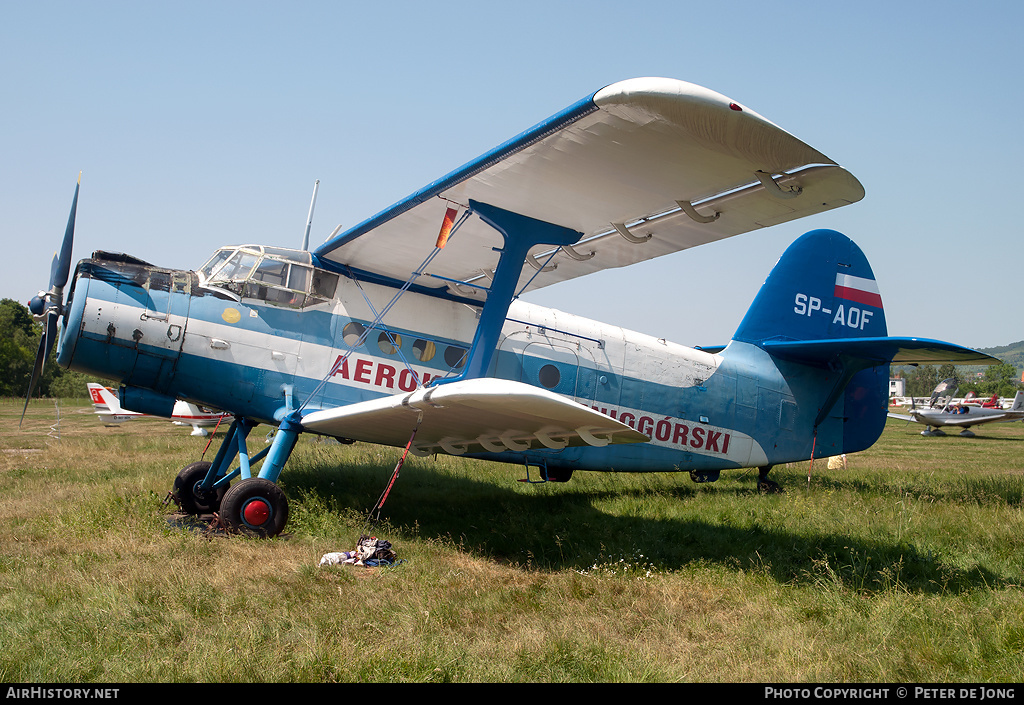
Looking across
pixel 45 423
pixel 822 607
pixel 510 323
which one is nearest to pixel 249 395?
pixel 510 323

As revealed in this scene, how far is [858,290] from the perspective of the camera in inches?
388

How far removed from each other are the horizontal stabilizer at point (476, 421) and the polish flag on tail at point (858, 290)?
5.86 metres

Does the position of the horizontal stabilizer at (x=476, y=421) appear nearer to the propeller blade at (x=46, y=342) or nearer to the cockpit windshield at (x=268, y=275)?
the cockpit windshield at (x=268, y=275)

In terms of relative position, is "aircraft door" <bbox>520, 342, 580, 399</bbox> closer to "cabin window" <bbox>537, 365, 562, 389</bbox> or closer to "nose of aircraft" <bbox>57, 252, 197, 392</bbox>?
"cabin window" <bbox>537, 365, 562, 389</bbox>

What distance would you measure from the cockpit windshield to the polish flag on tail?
748cm

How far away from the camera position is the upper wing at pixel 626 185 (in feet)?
14.8

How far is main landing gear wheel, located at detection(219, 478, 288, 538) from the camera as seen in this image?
19.9 ft

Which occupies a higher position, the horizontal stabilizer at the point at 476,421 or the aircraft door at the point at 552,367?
the aircraft door at the point at 552,367

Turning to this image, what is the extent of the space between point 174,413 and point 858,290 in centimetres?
1477

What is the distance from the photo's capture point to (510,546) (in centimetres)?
648

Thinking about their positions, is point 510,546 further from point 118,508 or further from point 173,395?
point 118,508

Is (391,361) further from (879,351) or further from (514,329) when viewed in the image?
(879,351)

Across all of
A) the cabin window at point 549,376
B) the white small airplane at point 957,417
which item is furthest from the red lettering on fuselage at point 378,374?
→ the white small airplane at point 957,417

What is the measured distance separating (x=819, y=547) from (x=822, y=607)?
1894 mm
